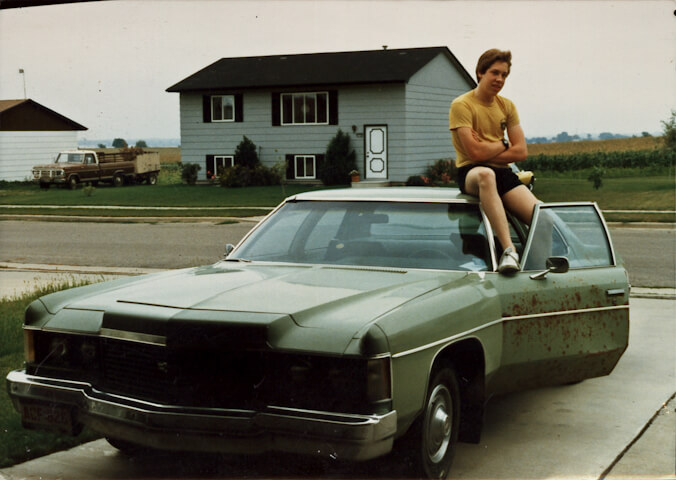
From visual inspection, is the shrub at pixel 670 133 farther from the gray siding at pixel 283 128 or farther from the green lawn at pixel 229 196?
the gray siding at pixel 283 128

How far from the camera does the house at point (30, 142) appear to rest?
107ft

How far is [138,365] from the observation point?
389 centimetres

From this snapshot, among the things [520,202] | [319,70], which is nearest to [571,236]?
[520,202]

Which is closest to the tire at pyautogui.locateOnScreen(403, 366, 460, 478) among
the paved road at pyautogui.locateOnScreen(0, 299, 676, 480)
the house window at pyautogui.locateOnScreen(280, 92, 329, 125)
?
the paved road at pyautogui.locateOnScreen(0, 299, 676, 480)

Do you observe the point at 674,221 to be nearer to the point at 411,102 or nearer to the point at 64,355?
the point at 411,102

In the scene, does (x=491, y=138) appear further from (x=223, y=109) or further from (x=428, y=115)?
(x=223, y=109)

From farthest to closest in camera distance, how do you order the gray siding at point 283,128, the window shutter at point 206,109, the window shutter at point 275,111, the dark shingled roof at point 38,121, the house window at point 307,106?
1. the window shutter at point 206,109
2. the window shutter at point 275,111
3. the house window at point 307,106
4. the gray siding at point 283,128
5. the dark shingled roof at point 38,121

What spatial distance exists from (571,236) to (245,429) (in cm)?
291

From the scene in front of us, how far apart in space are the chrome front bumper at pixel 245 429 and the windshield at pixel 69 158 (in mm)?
33052

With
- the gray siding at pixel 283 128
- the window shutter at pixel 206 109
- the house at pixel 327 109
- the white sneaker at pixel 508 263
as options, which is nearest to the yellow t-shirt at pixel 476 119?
the white sneaker at pixel 508 263

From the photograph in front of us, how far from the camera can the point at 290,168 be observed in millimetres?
33438

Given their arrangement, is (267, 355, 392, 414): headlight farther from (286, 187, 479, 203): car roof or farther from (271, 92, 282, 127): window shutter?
(271, 92, 282, 127): window shutter

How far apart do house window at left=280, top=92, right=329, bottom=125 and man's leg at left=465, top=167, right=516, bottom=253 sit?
1128 inches

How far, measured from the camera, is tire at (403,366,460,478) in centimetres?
386
